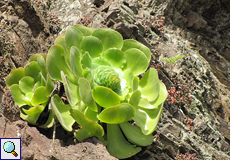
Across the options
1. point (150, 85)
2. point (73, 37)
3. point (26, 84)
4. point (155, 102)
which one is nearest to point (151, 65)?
point (150, 85)

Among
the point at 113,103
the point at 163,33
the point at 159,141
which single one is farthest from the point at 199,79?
the point at 113,103

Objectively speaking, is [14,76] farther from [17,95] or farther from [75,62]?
[75,62]

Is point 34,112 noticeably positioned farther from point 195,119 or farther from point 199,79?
point 199,79

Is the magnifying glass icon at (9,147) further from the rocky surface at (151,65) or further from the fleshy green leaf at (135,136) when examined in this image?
the fleshy green leaf at (135,136)

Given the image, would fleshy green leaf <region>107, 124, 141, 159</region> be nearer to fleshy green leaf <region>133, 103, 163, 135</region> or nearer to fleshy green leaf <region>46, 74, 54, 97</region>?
fleshy green leaf <region>133, 103, 163, 135</region>

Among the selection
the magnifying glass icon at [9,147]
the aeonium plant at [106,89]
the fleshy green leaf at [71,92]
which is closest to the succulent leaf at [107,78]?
the aeonium plant at [106,89]

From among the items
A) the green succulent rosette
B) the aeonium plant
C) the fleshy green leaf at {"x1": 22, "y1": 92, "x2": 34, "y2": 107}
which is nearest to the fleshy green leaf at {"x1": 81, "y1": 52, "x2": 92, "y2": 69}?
the aeonium plant
